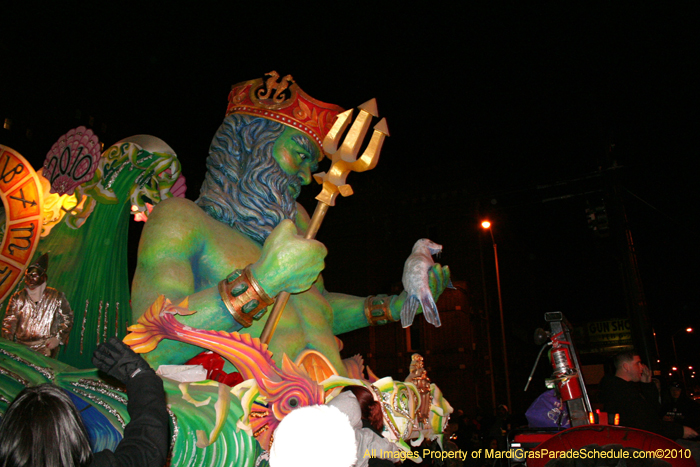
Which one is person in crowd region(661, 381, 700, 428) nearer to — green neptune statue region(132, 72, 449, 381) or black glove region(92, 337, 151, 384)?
green neptune statue region(132, 72, 449, 381)

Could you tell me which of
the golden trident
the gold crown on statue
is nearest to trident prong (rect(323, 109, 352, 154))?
the golden trident

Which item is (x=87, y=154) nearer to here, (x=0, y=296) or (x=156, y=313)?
(x=0, y=296)

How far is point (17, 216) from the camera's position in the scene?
1.42 m

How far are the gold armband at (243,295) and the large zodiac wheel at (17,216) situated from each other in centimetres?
59

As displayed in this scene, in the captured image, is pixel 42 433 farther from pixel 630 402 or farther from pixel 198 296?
pixel 630 402

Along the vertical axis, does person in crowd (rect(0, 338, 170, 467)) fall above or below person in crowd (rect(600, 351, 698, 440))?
below

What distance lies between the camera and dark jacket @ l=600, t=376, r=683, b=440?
3.57m

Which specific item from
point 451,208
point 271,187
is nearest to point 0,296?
point 271,187

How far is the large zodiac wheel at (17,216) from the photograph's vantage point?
137 cm

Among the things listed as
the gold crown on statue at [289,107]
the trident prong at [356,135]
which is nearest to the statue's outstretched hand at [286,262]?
the trident prong at [356,135]

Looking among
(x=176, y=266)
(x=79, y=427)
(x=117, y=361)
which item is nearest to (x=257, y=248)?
(x=176, y=266)

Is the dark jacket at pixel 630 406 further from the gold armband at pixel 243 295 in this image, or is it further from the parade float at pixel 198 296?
the gold armband at pixel 243 295

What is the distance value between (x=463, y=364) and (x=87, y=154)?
10.6 m

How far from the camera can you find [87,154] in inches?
61.7
